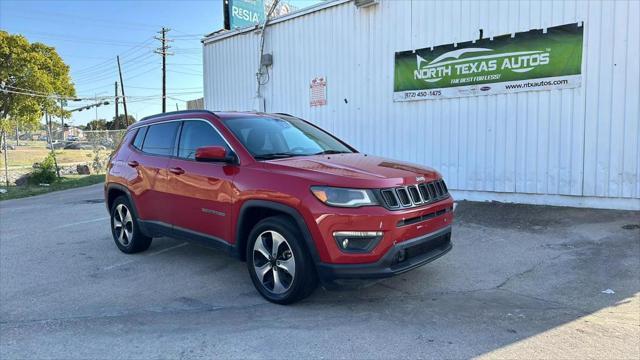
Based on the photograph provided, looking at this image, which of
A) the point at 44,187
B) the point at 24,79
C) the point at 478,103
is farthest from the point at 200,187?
the point at 24,79

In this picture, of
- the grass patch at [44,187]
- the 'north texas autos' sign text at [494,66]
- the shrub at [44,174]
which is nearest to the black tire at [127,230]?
the 'north texas autos' sign text at [494,66]

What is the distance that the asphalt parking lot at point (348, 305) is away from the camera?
371 cm

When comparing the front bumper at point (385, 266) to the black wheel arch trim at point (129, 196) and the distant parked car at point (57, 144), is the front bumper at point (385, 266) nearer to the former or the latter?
the black wheel arch trim at point (129, 196)

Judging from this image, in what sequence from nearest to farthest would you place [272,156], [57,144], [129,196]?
[272,156], [129,196], [57,144]

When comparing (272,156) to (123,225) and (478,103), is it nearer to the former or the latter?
(123,225)

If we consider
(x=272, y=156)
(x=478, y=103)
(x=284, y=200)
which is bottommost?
(x=284, y=200)

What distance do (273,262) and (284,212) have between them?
Answer: 1.72ft

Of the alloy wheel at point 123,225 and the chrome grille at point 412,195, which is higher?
the chrome grille at point 412,195

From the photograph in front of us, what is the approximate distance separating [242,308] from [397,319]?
1.42 m

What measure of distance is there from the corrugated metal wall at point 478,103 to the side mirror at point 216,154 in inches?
224

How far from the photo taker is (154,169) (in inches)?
230

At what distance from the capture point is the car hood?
161 inches

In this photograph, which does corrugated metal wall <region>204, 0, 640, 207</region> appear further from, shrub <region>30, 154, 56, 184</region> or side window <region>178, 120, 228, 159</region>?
shrub <region>30, 154, 56, 184</region>

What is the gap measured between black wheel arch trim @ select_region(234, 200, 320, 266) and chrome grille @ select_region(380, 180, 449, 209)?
0.70 meters
